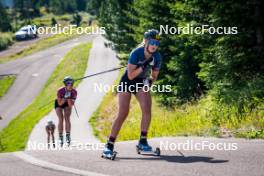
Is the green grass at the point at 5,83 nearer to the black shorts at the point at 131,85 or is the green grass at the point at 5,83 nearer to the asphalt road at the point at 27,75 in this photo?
Answer: the asphalt road at the point at 27,75

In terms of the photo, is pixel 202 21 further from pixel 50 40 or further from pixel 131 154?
pixel 50 40

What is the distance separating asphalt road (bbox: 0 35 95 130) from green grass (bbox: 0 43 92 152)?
1.15m

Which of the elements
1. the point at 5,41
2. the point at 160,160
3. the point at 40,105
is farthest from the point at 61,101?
the point at 5,41

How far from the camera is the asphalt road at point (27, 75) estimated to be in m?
45.2

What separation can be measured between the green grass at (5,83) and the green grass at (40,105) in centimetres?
470

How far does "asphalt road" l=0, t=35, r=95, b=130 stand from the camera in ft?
148

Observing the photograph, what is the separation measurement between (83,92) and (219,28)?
1154 inches

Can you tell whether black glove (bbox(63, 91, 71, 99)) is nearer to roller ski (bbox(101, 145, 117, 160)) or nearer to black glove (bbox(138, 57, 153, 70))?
roller ski (bbox(101, 145, 117, 160))

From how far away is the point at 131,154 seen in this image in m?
7.79

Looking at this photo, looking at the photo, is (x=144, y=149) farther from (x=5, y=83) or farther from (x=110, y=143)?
(x=5, y=83)

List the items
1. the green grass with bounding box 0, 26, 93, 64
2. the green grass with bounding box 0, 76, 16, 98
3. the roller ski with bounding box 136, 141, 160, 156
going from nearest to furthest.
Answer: the roller ski with bounding box 136, 141, 160, 156 → the green grass with bounding box 0, 76, 16, 98 → the green grass with bounding box 0, 26, 93, 64

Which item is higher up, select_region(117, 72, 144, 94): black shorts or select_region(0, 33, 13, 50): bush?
select_region(117, 72, 144, 94): black shorts

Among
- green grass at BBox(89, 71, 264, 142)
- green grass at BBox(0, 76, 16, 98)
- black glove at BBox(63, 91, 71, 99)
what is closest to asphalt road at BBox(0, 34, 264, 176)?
green grass at BBox(89, 71, 264, 142)

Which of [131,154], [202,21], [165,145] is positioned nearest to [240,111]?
[165,145]
